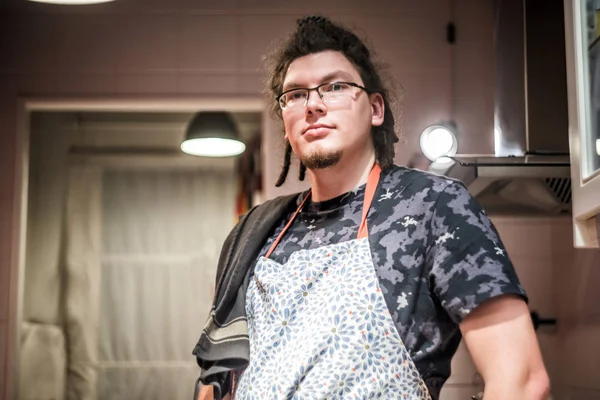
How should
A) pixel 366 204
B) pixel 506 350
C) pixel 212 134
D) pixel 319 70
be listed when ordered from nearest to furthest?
pixel 506 350 → pixel 366 204 → pixel 319 70 → pixel 212 134

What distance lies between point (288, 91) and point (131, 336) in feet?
7.48

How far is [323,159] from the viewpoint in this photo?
1412 mm

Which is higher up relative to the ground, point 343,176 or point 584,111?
point 584,111

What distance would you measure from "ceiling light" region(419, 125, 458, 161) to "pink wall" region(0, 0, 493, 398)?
37 centimetres

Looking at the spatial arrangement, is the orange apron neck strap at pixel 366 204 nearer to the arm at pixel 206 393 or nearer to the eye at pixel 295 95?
the eye at pixel 295 95

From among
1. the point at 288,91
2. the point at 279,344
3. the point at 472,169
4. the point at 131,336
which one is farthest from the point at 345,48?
the point at 131,336

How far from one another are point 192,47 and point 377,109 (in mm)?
1274

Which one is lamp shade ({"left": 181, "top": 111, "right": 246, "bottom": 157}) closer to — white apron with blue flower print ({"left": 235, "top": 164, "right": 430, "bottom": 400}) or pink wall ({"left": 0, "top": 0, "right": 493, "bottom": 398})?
pink wall ({"left": 0, "top": 0, "right": 493, "bottom": 398})

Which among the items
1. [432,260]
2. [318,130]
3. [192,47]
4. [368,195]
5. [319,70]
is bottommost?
[432,260]

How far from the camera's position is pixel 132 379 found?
3471 mm

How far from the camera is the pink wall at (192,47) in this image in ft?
8.64

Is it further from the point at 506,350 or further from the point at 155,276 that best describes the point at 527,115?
the point at 155,276

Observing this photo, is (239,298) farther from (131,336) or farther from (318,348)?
(131,336)

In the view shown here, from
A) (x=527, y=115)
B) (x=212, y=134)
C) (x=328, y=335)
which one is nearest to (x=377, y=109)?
(x=328, y=335)
